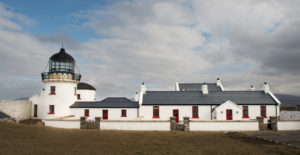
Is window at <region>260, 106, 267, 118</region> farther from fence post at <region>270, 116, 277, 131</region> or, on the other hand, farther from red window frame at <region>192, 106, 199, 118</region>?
red window frame at <region>192, 106, 199, 118</region>

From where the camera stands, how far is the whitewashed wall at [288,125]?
981 inches

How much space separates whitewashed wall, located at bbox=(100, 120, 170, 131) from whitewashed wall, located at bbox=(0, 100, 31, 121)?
13735mm

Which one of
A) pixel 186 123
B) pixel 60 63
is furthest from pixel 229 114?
pixel 60 63

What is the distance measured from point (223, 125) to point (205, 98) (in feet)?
24.1

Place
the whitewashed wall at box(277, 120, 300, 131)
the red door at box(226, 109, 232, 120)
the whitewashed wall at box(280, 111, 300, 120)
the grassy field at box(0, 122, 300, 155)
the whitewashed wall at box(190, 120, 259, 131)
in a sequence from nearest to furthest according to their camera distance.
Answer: the grassy field at box(0, 122, 300, 155) < the whitewashed wall at box(190, 120, 259, 131) < the whitewashed wall at box(277, 120, 300, 131) < the red door at box(226, 109, 232, 120) < the whitewashed wall at box(280, 111, 300, 120)

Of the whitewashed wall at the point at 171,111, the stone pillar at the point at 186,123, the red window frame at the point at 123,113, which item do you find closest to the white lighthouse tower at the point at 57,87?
the red window frame at the point at 123,113

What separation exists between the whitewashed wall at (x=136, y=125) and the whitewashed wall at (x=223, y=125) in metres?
3.37

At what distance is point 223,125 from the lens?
2486 centimetres

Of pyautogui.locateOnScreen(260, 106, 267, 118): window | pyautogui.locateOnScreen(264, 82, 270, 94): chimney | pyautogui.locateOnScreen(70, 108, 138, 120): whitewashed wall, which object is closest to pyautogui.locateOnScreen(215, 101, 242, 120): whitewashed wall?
pyautogui.locateOnScreen(260, 106, 267, 118): window

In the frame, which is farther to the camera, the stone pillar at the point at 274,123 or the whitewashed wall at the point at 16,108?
the whitewashed wall at the point at 16,108

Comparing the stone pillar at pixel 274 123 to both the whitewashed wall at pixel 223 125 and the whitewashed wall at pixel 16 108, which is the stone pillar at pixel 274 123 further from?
the whitewashed wall at pixel 16 108

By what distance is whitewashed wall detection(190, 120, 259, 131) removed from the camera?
976 inches

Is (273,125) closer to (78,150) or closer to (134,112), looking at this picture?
(134,112)

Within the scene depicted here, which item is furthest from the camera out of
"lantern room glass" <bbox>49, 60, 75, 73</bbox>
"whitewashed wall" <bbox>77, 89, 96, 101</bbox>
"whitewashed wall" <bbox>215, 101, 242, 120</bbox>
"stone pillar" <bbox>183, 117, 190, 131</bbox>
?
"whitewashed wall" <bbox>77, 89, 96, 101</bbox>
